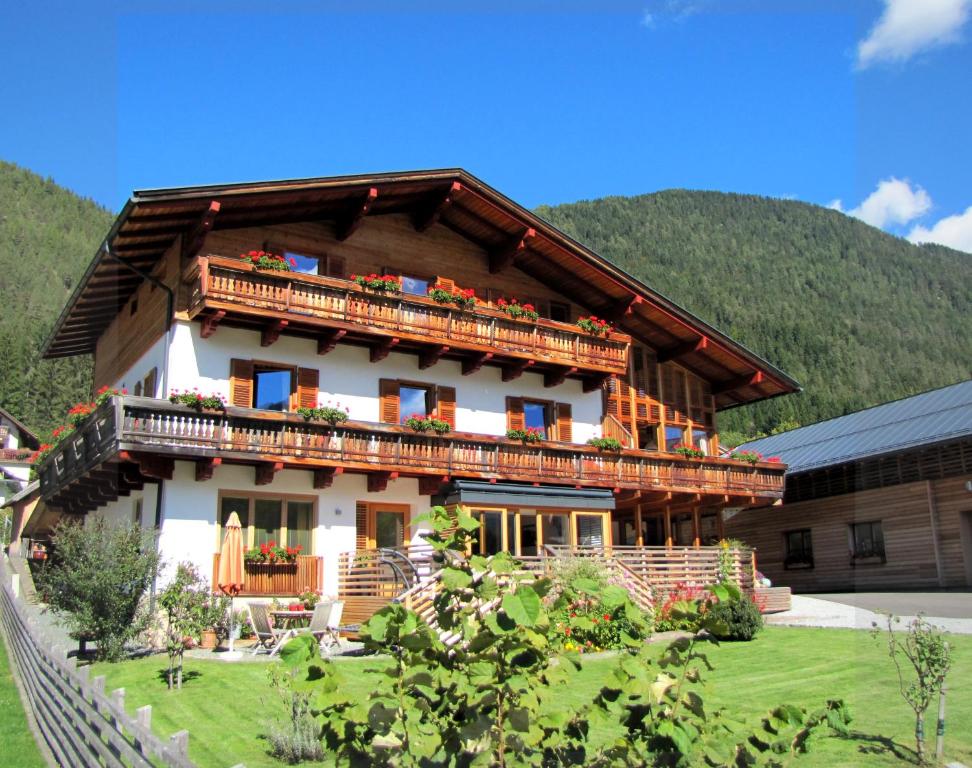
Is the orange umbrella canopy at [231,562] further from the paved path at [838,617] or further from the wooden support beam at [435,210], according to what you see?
the paved path at [838,617]

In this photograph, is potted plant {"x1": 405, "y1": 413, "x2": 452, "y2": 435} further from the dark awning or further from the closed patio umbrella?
the closed patio umbrella

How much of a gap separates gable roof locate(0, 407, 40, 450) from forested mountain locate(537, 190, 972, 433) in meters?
67.4

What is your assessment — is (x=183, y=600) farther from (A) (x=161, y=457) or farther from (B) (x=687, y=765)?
(B) (x=687, y=765)

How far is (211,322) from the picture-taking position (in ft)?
71.0

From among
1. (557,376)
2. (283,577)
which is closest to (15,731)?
(283,577)

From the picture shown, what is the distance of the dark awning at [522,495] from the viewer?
23734 mm

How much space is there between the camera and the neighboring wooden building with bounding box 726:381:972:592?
98.8 feet

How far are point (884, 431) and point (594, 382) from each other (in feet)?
41.8

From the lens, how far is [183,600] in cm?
1527

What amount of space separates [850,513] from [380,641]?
1282 inches

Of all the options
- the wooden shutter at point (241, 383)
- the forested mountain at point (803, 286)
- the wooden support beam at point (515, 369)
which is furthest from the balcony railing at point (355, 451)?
the forested mountain at point (803, 286)

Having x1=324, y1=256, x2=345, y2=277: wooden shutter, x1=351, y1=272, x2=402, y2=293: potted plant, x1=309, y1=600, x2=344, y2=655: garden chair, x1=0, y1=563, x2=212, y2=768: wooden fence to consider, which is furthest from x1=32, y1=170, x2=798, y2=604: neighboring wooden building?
x1=0, y1=563, x2=212, y2=768: wooden fence

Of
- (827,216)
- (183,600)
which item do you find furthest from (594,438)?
(827,216)

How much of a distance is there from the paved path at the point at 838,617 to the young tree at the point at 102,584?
1363cm
